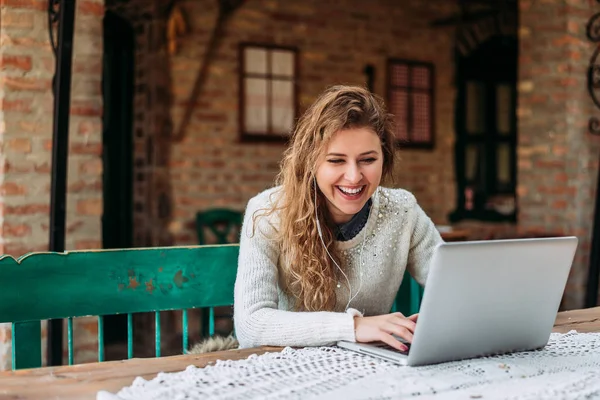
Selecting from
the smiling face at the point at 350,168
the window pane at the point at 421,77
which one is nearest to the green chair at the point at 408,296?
the smiling face at the point at 350,168

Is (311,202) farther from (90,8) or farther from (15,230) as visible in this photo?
(90,8)

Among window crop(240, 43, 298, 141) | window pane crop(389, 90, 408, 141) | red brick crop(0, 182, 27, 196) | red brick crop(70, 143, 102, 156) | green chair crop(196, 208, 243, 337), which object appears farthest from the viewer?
window pane crop(389, 90, 408, 141)

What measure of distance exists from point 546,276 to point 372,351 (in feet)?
1.29

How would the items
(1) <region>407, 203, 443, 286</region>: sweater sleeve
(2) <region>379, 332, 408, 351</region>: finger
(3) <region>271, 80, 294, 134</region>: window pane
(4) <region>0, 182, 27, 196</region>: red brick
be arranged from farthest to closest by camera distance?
1. (3) <region>271, 80, 294, 134</region>: window pane
2. (4) <region>0, 182, 27, 196</region>: red brick
3. (1) <region>407, 203, 443, 286</region>: sweater sleeve
4. (2) <region>379, 332, 408, 351</region>: finger

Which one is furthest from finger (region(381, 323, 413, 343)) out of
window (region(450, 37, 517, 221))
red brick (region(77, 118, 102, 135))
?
window (region(450, 37, 517, 221))

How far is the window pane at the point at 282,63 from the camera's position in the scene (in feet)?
17.9

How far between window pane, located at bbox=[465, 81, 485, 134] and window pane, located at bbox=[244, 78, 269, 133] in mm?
2021

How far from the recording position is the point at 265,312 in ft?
5.93

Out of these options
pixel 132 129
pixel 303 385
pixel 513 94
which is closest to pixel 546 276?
pixel 303 385

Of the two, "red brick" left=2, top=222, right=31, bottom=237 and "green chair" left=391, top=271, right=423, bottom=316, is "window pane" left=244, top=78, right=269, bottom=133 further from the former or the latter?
"green chair" left=391, top=271, right=423, bottom=316

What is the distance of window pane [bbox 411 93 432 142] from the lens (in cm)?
624

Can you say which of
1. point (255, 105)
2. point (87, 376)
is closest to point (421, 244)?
point (87, 376)

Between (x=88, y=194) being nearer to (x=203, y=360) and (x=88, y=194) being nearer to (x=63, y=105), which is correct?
(x=63, y=105)

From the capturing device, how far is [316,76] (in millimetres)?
5664
